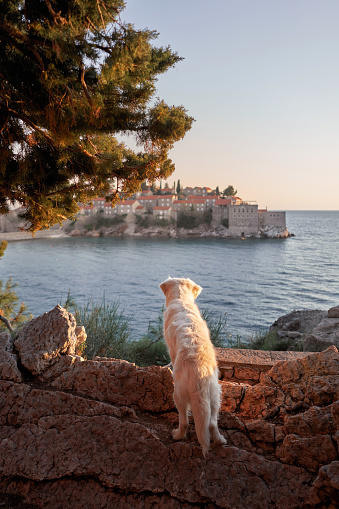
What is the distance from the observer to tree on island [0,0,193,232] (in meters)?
2.77

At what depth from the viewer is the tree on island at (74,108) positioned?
9.09 feet

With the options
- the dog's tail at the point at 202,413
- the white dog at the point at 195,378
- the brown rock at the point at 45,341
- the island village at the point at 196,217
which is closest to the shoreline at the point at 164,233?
the island village at the point at 196,217

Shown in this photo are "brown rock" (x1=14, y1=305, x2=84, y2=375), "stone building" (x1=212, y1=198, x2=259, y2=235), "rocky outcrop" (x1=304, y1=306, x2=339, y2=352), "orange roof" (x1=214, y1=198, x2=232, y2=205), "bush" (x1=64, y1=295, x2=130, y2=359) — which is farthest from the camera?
"orange roof" (x1=214, y1=198, x2=232, y2=205)

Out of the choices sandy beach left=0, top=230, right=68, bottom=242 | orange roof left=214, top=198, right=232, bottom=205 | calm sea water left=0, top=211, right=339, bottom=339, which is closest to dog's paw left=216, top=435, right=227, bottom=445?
calm sea water left=0, top=211, right=339, bottom=339

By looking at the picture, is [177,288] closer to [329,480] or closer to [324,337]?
[329,480]

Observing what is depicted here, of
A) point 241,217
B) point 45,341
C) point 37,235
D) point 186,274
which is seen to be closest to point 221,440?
point 45,341

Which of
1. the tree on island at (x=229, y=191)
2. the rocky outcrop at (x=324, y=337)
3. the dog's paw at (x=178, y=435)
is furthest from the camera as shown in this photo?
the tree on island at (x=229, y=191)

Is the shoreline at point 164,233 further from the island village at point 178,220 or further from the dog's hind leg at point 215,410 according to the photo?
the dog's hind leg at point 215,410

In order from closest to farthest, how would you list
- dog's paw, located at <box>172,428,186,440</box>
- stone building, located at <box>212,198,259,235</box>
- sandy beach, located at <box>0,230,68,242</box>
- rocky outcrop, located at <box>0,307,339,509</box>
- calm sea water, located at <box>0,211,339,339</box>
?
rocky outcrop, located at <box>0,307,339,509</box> < dog's paw, located at <box>172,428,186,440</box> < calm sea water, located at <box>0,211,339,339</box> < sandy beach, located at <box>0,230,68,242</box> < stone building, located at <box>212,198,259,235</box>

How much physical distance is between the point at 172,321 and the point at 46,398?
3.75 ft

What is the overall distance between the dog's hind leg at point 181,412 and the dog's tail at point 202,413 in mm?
137

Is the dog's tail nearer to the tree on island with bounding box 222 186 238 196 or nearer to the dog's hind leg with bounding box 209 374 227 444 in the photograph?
the dog's hind leg with bounding box 209 374 227 444

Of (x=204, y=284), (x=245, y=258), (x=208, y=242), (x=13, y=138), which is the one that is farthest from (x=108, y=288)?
(x=208, y=242)

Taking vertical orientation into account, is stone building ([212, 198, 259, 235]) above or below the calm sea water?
above
